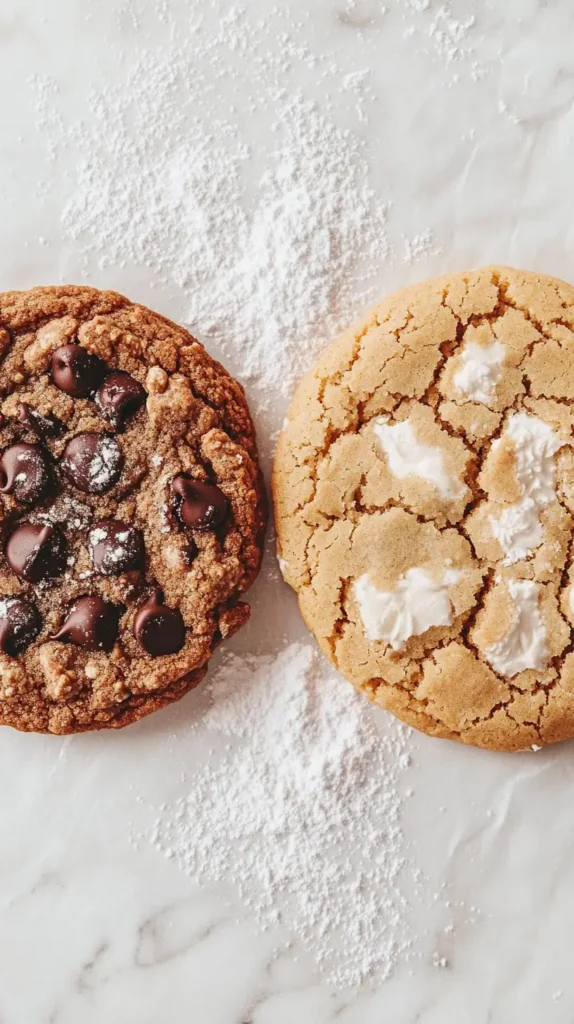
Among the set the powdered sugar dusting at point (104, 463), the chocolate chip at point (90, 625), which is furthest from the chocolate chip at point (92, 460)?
the chocolate chip at point (90, 625)

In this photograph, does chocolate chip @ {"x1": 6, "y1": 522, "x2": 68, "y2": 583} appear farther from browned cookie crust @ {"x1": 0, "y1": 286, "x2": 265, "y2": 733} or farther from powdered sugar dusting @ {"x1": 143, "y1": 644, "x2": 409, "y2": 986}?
powdered sugar dusting @ {"x1": 143, "y1": 644, "x2": 409, "y2": 986}

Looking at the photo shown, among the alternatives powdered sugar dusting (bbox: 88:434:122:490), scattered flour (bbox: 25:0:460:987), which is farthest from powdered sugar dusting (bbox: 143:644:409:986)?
powdered sugar dusting (bbox: 88:434:122:490)

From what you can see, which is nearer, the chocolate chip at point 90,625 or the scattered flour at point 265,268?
the chocolate chip at point 90,625

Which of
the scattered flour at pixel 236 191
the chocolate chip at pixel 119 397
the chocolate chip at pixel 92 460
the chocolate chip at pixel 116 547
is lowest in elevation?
the chocolate chip at pixel 116 547

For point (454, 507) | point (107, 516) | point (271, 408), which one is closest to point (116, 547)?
point (107, 516)

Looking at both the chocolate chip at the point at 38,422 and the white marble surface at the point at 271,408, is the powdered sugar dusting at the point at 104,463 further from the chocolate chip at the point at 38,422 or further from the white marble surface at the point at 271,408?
the white marble surface at the point at 271,408

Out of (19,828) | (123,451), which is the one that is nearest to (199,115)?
(123,451)

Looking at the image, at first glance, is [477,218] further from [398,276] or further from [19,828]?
[19,828]
